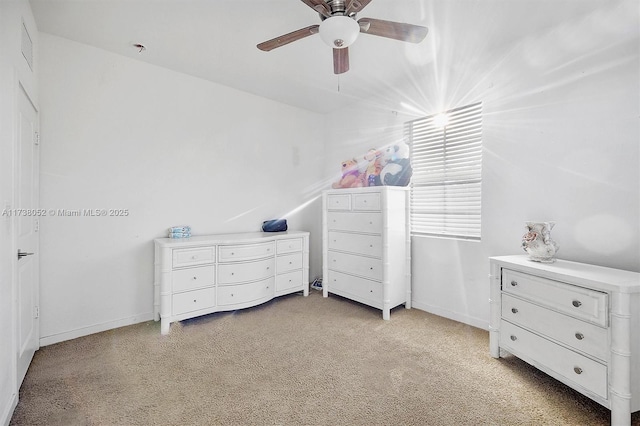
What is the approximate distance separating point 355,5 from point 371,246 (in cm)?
214

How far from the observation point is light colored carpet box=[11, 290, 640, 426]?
1603 mm

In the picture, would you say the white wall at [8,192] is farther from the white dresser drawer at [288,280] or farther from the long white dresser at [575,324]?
the long white dresser at [575,324]

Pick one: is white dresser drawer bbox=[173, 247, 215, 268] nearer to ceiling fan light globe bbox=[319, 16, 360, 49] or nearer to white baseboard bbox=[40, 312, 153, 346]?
white baseboard bbox=[40, 312, 153, 346]

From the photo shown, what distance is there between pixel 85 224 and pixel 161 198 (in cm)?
66

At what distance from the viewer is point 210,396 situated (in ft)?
5.81

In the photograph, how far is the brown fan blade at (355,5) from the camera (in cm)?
158

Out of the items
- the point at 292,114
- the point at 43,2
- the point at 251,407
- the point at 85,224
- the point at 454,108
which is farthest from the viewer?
the point at 292,114

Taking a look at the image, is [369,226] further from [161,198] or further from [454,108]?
[161,198]

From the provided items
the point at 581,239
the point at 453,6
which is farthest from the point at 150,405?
the point at 453,6

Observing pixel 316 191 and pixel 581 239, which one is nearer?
pixel 581 239

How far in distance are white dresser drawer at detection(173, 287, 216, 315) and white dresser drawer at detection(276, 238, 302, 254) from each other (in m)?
0.85

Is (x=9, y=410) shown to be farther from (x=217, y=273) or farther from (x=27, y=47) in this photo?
(x=27, y=47)

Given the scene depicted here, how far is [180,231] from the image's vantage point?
3008mm

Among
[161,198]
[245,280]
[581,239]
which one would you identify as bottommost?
[245,280]
